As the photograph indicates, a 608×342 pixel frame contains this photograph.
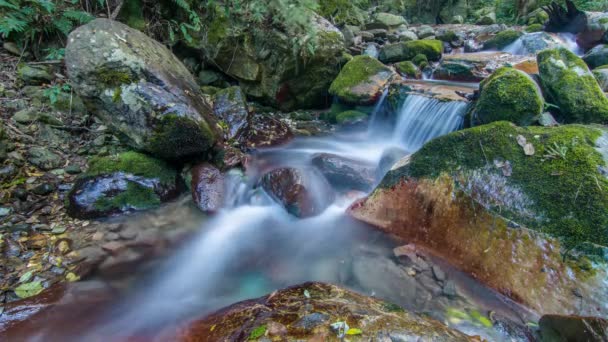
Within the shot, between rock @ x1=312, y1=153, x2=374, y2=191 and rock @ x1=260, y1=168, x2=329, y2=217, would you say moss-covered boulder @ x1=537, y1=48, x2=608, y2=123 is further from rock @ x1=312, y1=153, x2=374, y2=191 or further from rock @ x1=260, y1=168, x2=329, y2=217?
rock @ x1=260, y1=168, x2=329, y2=217

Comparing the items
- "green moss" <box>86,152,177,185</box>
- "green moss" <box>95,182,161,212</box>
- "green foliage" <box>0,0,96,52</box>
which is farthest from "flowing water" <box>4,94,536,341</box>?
"green foliage" <box>0,0,96,52</box>

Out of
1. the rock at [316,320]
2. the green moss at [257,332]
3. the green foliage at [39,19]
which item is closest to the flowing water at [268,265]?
the rock at [316,320]

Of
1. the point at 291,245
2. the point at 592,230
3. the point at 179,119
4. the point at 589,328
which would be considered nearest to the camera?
the point at 589,328

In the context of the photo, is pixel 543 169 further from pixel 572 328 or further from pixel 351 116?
pixel 351 116

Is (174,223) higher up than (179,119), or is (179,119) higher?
(179,119)

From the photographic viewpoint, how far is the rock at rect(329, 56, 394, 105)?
23.1 ft

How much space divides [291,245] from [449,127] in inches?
142

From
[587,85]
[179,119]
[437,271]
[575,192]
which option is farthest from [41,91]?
[587,85]

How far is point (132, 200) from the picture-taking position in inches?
159

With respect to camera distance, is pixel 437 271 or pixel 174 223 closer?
pixel 437 271

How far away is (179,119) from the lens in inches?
166

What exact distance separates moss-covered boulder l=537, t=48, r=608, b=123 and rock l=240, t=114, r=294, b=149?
4.43 metres

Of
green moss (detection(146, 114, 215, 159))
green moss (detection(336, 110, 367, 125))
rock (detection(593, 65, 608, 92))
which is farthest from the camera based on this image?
green moss (detection(336, 110, 367, 125))

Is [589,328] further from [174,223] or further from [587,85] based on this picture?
[174,223]
